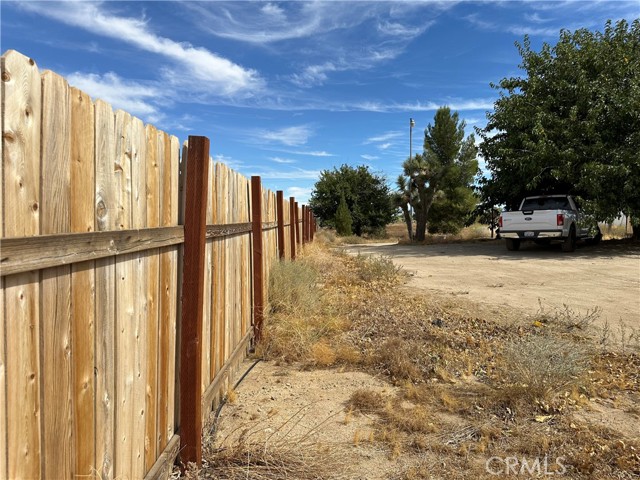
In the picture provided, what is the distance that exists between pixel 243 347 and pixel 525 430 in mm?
2718

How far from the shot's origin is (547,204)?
15.2m

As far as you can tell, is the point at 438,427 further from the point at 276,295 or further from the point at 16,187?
the point at 276,295

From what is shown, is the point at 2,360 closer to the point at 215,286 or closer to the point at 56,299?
the point at 56,299

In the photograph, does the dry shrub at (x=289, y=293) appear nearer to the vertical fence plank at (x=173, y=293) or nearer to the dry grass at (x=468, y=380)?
the dry grass at (x=468, y=380)

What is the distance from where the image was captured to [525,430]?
3.25 meters

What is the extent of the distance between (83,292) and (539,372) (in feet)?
11.3

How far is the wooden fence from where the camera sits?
130cm

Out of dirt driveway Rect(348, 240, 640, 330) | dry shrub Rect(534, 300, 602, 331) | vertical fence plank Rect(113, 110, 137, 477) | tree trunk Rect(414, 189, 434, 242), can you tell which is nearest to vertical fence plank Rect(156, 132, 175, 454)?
vertical fence plank Rect(113, 110, 137, 477)

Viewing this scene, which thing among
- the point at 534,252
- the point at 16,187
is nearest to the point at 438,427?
the point at 16,187

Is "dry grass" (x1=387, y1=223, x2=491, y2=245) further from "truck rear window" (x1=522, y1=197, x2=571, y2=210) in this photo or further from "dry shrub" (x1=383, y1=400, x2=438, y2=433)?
"dry shrub" (x1=383, y1=400, x2=438, y2=433)

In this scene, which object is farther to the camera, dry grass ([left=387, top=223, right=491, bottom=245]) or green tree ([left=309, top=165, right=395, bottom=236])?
green tree ([left=309, top=165, right=395, bottom=236])

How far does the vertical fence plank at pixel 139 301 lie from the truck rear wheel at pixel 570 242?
15.7 m

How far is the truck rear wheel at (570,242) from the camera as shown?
1519cm

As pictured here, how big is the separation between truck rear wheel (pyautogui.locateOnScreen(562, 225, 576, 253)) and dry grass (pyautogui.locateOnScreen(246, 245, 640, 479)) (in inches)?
389
